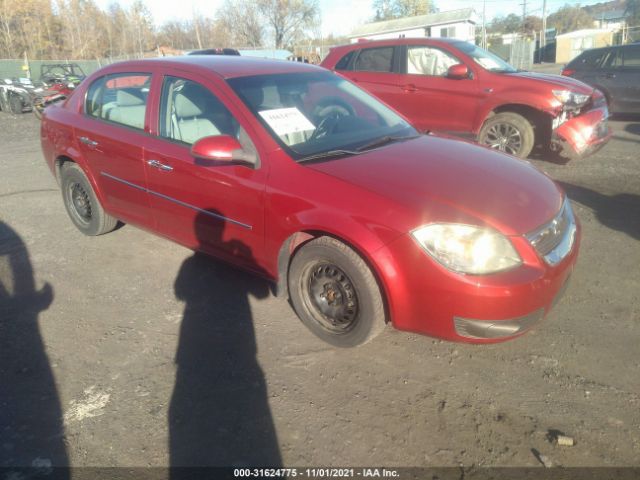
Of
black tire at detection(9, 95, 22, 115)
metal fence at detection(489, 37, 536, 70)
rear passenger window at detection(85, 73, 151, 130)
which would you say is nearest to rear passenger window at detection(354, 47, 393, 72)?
rear passenger window at detection(85, 73, 151, 130)

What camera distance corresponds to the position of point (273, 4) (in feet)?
157

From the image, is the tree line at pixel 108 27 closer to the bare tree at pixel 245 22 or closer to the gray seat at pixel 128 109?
the bare tree at pixel 245 22

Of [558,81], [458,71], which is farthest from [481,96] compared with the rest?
[558,81]

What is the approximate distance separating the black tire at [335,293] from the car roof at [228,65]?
154cm

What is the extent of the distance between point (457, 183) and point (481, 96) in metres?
4.54

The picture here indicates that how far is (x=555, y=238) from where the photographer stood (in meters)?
2.75

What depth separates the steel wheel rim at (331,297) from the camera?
9.49ft

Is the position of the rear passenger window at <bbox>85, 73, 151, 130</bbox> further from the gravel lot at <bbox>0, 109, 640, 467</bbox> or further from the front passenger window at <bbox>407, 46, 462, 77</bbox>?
the front passenger window at <bbox>407, 46, 462, 77</bbox>

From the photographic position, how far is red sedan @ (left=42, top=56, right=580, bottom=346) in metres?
2.52

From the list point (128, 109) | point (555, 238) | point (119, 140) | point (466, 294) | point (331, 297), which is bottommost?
point (331, 297)

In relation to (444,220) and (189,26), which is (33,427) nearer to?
(444,220)

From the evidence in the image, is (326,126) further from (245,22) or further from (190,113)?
(245,22)

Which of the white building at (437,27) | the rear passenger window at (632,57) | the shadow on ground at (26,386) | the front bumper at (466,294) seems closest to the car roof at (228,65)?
the front bumper at (466,294)

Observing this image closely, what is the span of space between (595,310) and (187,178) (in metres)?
2.99
